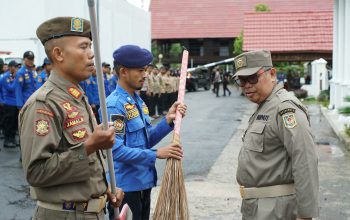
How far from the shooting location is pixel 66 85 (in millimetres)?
2688

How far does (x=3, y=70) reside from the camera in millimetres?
13305

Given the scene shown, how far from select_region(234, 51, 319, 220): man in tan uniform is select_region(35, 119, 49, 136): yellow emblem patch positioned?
135 cm

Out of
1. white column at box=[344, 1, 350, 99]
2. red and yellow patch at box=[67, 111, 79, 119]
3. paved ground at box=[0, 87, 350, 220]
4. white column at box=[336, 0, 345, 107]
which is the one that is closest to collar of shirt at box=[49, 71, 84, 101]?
red and yellow patch at box=[67, 111, 79, 119]

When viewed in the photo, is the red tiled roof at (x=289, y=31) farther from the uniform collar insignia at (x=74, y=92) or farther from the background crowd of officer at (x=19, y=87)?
the uniform collar insignia at (x=74, y=92)

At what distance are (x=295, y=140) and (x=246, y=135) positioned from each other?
0.43 m

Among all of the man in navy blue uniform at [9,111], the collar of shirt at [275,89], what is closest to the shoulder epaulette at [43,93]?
the collar of shirt at [275,89]

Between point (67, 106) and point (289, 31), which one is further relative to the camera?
point (289, 31)

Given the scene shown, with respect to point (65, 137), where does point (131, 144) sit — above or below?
below

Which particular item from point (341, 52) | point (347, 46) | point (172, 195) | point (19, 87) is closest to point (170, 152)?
point (172, 195)

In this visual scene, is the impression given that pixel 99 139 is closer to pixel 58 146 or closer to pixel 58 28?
pixel 58 146

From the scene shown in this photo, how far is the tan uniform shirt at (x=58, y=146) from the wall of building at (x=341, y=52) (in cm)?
1189

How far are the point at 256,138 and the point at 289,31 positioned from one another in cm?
2024

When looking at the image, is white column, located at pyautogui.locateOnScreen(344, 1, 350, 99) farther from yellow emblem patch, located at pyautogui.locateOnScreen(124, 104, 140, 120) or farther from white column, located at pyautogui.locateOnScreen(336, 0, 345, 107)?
yellow emblem patch, located at pyautogui.locateOnScreen(124, 104, 140, 120)

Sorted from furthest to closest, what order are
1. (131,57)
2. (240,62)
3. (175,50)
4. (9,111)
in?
(175,50) < (9,111) < (131,57) < (240,62)
